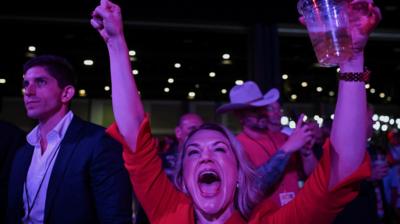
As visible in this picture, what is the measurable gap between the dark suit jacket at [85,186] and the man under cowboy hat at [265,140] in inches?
28.2

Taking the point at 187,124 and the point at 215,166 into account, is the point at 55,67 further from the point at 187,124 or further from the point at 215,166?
the point at 187,124

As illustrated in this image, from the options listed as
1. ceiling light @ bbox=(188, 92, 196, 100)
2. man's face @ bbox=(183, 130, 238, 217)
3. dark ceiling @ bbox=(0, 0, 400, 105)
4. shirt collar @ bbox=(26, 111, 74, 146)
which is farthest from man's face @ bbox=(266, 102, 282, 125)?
ceiling light @ bbox=(188, 92, 196, 100)

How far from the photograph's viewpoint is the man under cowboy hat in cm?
229

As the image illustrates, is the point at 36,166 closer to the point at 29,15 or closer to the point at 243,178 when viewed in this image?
the point at 243,178

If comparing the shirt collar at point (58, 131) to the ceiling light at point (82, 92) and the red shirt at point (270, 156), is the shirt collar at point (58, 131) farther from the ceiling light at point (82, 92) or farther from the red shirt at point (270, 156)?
the ceiling light at point (82, 92)

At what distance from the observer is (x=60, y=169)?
1.85 meters

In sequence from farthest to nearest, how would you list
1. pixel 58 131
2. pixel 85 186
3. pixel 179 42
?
1. pixel 179 42
2. pixel 58 131
3. pixel 85 186

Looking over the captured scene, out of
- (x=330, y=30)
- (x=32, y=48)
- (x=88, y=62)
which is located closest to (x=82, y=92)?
(x=88, y=62)

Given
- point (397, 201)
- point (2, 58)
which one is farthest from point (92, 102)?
point (397, 201)

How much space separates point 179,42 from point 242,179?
5430 mm

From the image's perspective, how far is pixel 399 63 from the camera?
941 centimetres

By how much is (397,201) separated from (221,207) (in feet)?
13.7

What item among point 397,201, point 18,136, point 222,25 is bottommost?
point 397,201

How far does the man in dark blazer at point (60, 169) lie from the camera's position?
1.81 meters
